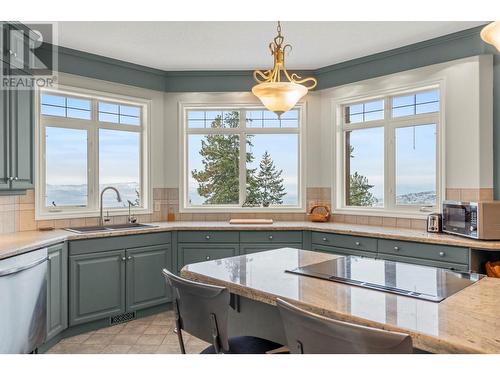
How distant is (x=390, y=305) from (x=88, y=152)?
3.53 metres

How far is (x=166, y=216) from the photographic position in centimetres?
441

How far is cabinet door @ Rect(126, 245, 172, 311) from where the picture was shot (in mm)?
3529

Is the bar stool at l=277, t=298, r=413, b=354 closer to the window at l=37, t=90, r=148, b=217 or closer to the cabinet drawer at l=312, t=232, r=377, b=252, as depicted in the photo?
the cabinet drawer at l=312, t=232, r=377, b=252

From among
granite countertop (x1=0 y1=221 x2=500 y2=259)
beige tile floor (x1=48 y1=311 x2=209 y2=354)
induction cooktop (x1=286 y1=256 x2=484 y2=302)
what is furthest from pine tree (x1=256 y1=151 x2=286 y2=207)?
induction cooktop (x1=286 y1=256 x2=484 y2=302)

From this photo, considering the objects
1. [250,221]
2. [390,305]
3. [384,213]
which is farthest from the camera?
[250,221]

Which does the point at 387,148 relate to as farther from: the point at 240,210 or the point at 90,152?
the point at 90,152

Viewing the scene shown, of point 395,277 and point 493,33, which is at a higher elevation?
point 493,33

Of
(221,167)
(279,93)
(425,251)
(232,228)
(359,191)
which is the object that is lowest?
(425,251)

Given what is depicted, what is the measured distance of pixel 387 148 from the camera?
3990 mm

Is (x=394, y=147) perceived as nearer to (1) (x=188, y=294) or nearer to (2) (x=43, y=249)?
(1) (x=188, y=294)

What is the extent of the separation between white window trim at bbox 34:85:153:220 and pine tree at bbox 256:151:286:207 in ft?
4.35

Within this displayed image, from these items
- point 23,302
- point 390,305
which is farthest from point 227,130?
point 390,305

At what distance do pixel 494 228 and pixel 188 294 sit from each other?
8.19ft

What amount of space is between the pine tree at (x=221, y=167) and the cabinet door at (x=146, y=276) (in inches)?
38.7
